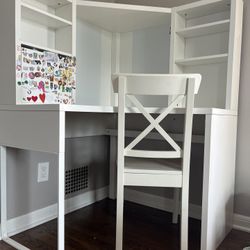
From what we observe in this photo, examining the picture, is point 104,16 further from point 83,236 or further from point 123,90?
point 83,236

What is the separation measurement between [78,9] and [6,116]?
0.97 metres

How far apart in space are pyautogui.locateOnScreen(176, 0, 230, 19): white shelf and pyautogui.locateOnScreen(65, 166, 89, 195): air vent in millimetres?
1462

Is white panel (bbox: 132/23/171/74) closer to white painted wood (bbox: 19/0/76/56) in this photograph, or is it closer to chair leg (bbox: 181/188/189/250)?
white painted wood (bbox: 19/0/76/56)

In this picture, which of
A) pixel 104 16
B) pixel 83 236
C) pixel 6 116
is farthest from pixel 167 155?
pixel 104 16

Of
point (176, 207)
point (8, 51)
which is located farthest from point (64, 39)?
point (176, 207)

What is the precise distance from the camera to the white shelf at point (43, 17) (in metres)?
1.60

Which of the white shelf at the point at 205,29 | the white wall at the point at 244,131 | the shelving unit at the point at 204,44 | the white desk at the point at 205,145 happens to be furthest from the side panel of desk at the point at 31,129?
the white wall at the point at 244,131

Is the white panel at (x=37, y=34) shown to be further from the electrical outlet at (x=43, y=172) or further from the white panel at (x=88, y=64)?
the electrical outlet at (x=43, y=172)

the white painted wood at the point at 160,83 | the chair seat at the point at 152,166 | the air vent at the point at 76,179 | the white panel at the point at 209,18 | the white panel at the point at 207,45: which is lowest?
the air vent at the point at 76,179

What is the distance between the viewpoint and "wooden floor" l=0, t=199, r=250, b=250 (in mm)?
1585

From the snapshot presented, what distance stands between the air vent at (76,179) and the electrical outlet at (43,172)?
19cm

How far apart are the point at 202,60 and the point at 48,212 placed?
159cm

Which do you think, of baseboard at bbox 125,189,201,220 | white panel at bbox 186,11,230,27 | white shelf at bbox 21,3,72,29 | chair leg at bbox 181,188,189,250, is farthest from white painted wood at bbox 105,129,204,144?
white shelf at bbox 21,3,72,29

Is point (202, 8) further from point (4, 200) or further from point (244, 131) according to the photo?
point (4, 200)
